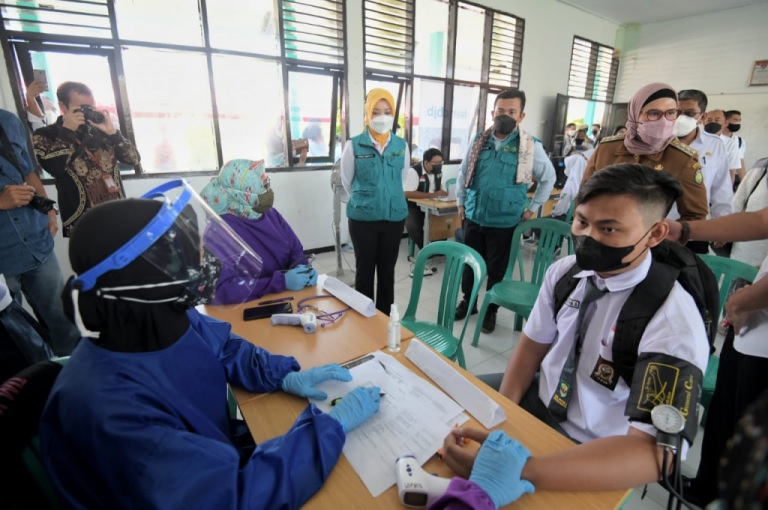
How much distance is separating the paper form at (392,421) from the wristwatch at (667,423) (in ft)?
1.39

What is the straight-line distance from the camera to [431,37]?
5.07 meters

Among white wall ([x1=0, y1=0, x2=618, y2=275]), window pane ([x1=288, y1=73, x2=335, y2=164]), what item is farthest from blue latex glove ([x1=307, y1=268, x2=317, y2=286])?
window pane ([x1=288, y1=73, x2=335, y2=164])

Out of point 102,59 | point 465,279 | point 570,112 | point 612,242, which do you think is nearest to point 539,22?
point 570,112

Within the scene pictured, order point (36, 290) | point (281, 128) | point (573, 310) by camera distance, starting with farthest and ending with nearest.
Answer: point (281, 128), point (36, 290), point (573, 310)

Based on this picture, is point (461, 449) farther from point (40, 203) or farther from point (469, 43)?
point (469, 43)

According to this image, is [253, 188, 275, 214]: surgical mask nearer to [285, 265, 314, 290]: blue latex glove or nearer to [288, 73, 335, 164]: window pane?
[285, 265, 314, 290]: blue latex glove

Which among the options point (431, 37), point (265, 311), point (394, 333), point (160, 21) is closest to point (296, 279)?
point (265, 311)

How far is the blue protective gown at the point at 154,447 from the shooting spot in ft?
2.13

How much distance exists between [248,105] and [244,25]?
29.7 inches

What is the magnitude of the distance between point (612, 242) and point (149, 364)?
1.19 metres

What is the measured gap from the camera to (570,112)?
711 centimetres

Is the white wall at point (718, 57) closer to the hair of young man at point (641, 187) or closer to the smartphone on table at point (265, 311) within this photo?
the hair of young man at point (641, 187)

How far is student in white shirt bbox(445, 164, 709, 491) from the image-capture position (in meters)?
0.80

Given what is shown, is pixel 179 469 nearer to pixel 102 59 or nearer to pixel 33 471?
pixel 33 471
